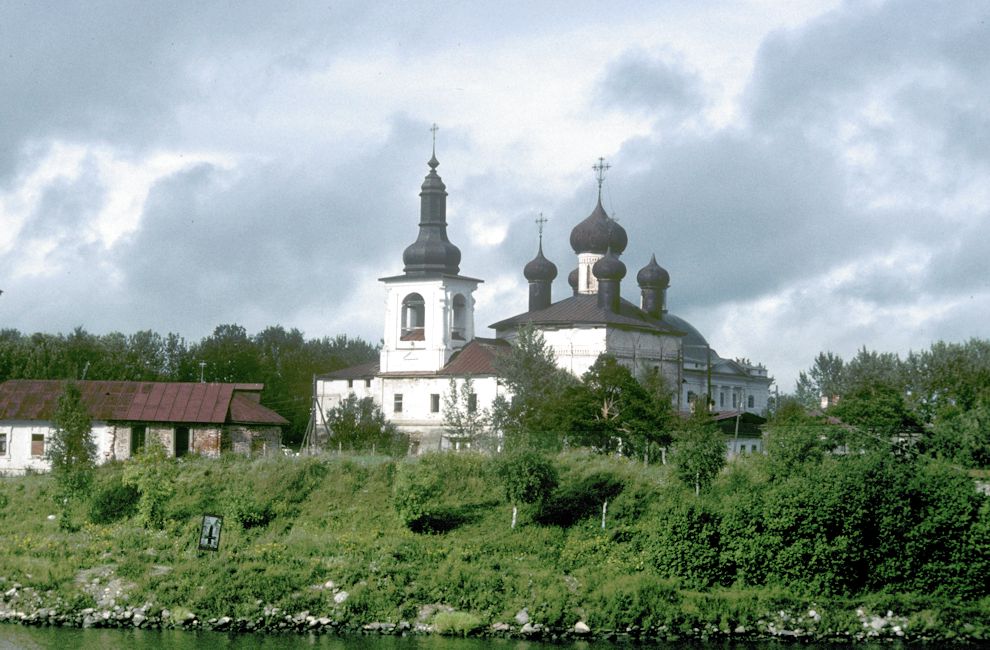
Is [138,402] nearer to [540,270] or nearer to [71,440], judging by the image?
[71,440]

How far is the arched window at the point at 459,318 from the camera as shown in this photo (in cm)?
6275

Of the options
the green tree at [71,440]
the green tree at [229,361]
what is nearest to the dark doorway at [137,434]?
the green tree at [71,440]

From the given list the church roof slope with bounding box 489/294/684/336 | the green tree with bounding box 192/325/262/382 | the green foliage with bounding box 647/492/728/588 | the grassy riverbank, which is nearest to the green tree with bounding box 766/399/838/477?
the grassy riverbank

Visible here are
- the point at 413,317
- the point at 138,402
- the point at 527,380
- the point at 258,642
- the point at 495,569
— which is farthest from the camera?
the point at 413,317

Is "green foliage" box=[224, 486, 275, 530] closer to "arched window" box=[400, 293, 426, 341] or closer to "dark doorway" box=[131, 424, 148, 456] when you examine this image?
"dark doorway" box=[131, 424, 148, 456]

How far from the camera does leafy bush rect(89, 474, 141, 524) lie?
103 feet

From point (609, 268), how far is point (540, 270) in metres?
4.82

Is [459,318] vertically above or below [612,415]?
above

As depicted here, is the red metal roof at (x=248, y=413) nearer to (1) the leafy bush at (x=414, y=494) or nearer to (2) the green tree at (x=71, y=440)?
(2) the green tree at (x=71, y=440)

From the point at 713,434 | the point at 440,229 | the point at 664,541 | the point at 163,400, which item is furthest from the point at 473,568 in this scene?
the point at 440,229

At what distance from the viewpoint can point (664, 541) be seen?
87.0 feet

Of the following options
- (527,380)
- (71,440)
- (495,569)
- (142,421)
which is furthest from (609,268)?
(495,569)

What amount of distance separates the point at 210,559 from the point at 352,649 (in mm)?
5424

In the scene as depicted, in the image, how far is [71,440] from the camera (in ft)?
121
